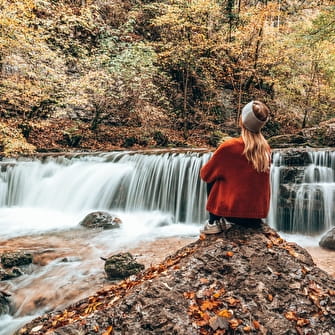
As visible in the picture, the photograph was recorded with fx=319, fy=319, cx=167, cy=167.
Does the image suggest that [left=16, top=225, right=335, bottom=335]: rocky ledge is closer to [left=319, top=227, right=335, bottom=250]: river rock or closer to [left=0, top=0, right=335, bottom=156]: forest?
[left=319, top=227, right=335, bottom=250]: river rock

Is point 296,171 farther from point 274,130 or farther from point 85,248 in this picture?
point 274,130

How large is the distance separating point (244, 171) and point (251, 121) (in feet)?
1.40

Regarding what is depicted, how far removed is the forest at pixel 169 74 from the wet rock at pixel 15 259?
Result: 24.0ft

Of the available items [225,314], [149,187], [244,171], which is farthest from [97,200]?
[225,314]

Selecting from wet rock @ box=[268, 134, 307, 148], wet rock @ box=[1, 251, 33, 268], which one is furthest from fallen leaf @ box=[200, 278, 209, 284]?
wet rock @ box=[268, 134, 307, 148]

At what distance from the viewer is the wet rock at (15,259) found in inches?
215

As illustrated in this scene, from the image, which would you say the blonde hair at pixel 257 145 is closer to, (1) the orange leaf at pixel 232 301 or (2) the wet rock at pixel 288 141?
(1) the orange leaf at pixel 232 301

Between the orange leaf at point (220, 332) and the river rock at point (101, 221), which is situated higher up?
the orange leaf at point (220, 332)

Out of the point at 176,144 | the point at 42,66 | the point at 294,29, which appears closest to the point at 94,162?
the point at 42,66

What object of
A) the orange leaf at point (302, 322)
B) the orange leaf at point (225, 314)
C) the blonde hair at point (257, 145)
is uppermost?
the blonde hair at point (257, 145)

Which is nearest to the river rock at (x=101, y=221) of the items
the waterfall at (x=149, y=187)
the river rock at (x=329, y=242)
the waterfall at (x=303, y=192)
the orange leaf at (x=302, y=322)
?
the waterfall at (x=149, y=187)

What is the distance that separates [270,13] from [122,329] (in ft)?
51.6

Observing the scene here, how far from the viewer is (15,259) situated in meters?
5.52

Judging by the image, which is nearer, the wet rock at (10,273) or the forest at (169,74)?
the wet rock at (10,273)
